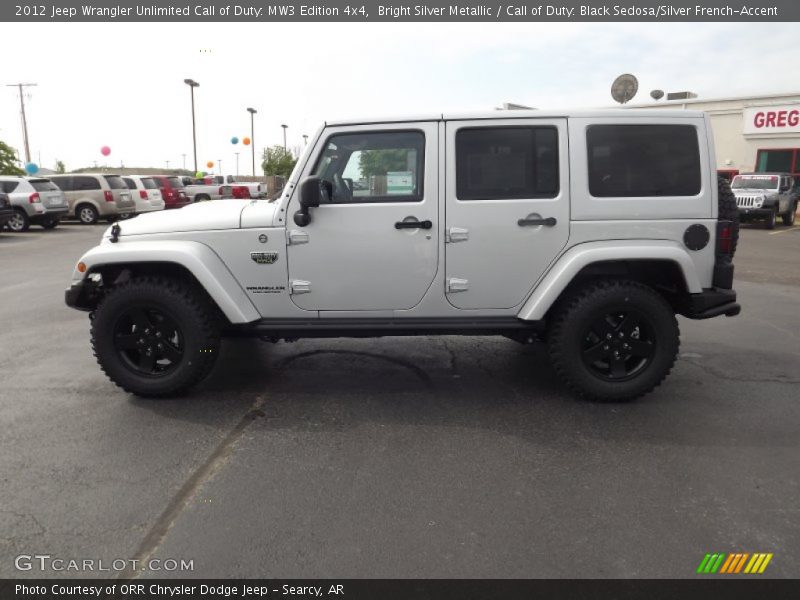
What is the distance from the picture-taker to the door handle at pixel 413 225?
4055 millimetres

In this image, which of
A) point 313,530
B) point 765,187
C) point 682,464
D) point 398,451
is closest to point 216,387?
point 398,451

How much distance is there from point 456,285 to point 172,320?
208cm

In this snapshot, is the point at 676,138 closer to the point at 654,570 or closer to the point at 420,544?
the point at 654,570

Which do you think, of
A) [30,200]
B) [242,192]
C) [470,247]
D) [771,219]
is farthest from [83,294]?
[771,219]

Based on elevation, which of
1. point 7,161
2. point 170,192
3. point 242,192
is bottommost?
point 242,192

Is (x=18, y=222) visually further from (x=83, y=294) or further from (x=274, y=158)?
(x=274, y=158)

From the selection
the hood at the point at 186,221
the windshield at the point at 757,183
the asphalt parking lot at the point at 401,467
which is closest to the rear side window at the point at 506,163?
the asphalt parking lot at the point at 401,467

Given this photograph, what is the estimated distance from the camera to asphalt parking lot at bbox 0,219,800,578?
2.59 meters

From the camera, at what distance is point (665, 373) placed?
13.7 ft

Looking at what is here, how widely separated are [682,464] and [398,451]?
1.65 meters

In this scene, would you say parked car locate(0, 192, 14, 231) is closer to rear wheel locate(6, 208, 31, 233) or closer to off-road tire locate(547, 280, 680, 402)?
rear wheel locate(6, 208, 31, 233)

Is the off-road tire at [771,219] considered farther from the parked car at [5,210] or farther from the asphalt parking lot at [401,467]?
the parked car at [5,210]

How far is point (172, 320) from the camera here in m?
4.26

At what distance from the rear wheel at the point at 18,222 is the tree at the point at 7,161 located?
52.6 ft
